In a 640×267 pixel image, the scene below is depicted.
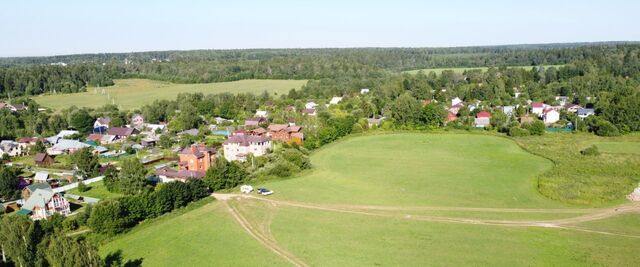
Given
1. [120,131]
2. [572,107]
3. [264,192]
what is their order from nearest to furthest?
[264,192], [120,131], [572,107]

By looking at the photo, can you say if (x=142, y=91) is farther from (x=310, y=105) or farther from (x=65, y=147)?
(x=65, y=147)

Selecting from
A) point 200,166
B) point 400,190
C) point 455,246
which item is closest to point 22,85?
point 200,166

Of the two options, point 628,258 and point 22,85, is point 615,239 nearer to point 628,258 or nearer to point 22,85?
point 628,258

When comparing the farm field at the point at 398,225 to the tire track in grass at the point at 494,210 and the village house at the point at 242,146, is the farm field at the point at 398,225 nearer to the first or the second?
the tire track in grass at the point at 494,210

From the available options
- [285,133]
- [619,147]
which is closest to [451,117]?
[619,147]

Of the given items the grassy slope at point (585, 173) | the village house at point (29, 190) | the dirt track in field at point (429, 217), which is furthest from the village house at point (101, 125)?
the grassy slope at point (585, 173)

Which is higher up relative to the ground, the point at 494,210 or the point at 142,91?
the point at 142,91
